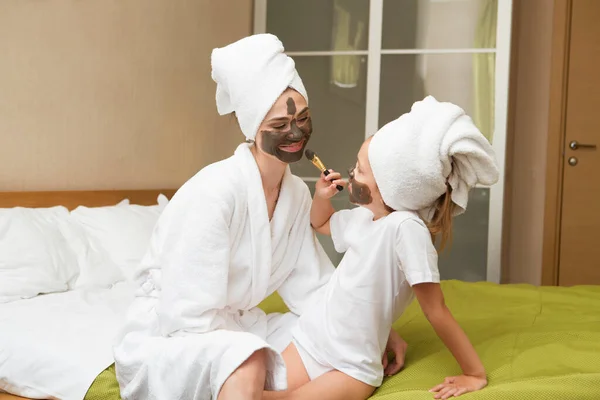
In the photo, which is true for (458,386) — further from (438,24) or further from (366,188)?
(438,24)

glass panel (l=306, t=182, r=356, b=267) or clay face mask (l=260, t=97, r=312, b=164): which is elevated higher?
clay face mask (l=260, t=97, r=312, b=164)

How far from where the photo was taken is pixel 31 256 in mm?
2264

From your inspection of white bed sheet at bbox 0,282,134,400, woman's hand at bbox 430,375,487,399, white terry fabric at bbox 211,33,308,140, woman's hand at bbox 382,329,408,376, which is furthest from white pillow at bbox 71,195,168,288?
woman's hand at bbox 430,375,487,399

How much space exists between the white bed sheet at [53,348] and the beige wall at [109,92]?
2.83 feet

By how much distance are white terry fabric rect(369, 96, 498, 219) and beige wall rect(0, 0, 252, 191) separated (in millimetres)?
1622

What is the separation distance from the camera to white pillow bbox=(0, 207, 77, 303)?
7.14 ft

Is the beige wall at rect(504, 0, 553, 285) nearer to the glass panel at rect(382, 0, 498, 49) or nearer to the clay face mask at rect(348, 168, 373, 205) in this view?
the glass panel at rect(382, 0, 498, 49)

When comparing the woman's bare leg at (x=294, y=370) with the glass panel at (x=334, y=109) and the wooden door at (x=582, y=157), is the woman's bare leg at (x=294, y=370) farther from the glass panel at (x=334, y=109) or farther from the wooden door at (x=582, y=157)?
the wooden door at (x=582, y=157)

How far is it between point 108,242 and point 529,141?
2746 millimetres

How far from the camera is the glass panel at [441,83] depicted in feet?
12.8


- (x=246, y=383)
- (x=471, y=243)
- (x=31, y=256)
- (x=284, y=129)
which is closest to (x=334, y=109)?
(x=471, y=243)

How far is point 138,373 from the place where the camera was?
1527 millimetres

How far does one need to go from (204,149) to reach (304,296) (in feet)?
6.96

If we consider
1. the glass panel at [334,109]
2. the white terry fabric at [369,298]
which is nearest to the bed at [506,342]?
the white terry fabric at [369,298]
